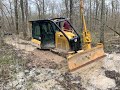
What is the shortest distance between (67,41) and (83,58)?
1587 mm

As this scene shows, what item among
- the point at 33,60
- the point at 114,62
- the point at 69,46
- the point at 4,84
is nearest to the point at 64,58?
the point at 69,46

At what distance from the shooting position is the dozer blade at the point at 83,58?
971 centimetres

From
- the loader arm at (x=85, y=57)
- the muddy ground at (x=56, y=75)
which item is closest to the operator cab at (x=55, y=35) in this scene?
the loader arm at (x=85, y=57)

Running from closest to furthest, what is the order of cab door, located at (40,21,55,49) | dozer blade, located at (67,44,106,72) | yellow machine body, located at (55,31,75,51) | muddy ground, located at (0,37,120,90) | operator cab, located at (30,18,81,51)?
1. muddy ground, located at (0,37,120,90)
2. dozer blade, located at (67,44,106,72)
3. operator cab, located at (30,18,81,51)
4. yellow machine body, located at (55,31,75,51)
5. cab door, located at (40,21,55,49)

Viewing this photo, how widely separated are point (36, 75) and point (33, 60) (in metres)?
1.85

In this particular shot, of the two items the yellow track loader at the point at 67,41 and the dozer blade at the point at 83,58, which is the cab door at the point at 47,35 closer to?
the yellow track loader at the point at 67,41

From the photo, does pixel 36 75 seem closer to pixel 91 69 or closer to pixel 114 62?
pixel 91 69

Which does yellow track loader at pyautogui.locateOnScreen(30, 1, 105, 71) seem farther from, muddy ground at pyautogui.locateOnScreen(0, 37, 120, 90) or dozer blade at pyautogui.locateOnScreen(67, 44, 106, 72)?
muddy ground at pyautogui.locateOnScreen(0, 37, 120, 90)

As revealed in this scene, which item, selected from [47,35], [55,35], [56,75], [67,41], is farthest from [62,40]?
[56,75]

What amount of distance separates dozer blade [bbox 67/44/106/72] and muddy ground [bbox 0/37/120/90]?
0.21 m

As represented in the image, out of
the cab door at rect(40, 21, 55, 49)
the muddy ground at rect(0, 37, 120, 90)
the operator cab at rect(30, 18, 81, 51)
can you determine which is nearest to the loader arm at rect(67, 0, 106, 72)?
the muddy ground at rect(0, 37, 120, 90)

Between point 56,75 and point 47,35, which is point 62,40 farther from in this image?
point 56,75

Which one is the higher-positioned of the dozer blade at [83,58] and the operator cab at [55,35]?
the operator cab at [55,35]

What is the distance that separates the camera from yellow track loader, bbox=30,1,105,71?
33.2ft
